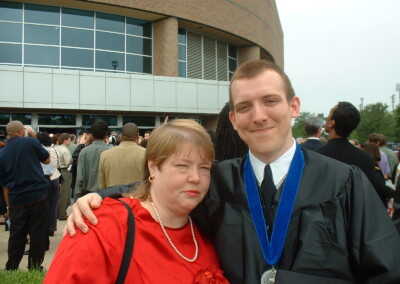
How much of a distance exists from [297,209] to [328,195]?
0.53ft

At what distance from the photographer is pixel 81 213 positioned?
1892 mm

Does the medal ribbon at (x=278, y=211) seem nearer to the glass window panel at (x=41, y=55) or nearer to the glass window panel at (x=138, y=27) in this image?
the glass window panel at (x=41, y=55)

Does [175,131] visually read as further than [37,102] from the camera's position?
No

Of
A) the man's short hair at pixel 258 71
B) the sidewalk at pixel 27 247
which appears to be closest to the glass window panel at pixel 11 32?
the sidewalk at pixel 27 247

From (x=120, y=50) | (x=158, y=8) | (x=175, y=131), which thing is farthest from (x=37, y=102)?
(x=175, y=131)

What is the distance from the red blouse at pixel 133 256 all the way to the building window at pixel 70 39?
1735 cm

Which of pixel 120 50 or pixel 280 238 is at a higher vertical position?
pixel 120 50

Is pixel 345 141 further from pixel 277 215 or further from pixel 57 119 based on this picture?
pixel 57 119

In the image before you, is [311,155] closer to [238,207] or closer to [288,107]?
[288,107]

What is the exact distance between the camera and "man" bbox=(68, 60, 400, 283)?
1739mm

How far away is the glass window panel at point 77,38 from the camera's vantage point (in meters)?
17.9

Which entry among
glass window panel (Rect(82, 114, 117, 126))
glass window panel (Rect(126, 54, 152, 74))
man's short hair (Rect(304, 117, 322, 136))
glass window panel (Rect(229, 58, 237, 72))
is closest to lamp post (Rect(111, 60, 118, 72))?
glass window panel (Rect(126, 54, 152, 74))

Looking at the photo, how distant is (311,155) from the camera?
6.62 feet

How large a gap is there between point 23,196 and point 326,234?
4840mm
